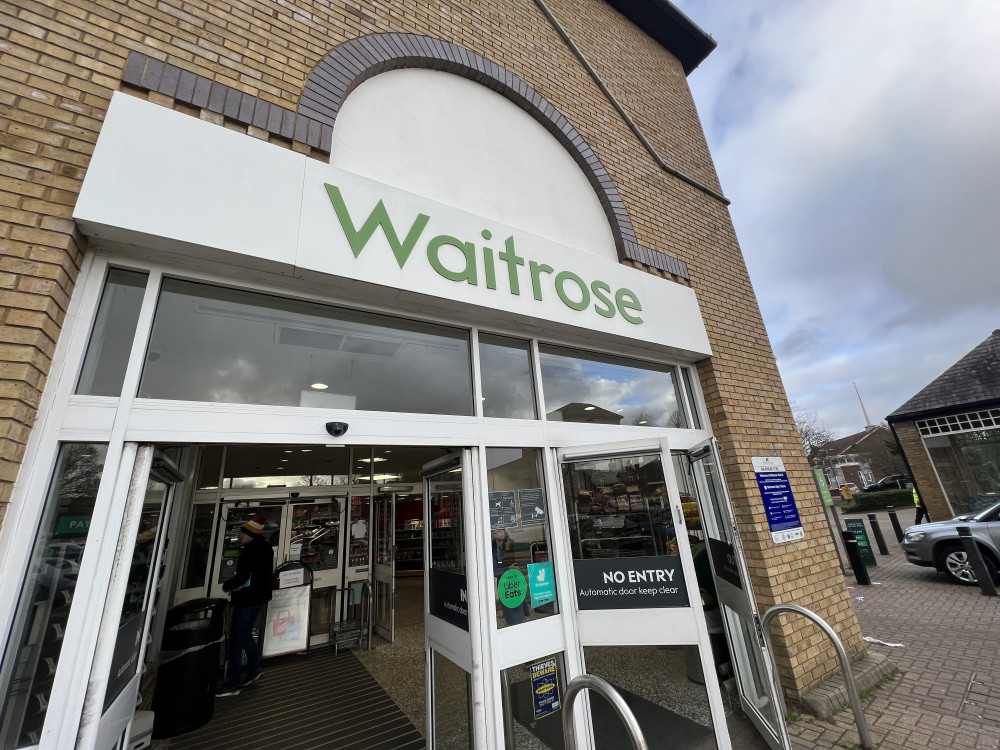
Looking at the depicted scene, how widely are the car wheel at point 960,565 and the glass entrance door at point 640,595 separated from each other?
24.5 feet

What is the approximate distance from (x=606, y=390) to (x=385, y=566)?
15.6ft

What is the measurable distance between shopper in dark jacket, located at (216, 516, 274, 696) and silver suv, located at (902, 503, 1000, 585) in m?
10.7

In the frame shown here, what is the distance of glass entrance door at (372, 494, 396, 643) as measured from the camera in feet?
20.4

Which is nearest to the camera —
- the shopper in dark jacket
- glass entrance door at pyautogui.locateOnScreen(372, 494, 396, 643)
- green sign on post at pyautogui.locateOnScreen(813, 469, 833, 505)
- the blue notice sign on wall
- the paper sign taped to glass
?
the blue notice sign on wall

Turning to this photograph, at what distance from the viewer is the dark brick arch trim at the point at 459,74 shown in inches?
118

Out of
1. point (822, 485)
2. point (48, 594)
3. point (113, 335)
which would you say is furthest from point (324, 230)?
point (822, 485)

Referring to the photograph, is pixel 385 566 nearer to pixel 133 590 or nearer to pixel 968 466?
pixel 133 590

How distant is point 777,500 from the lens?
4.21 m

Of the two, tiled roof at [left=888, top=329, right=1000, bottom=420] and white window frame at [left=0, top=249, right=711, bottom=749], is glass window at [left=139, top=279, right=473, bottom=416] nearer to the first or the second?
white window frame at [left=0, top=249, right=711, bottom=749]

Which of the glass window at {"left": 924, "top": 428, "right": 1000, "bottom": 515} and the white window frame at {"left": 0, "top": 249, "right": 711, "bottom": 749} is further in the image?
the glass window at {"left": 924, "top": 428, "right": 1000, "bottom": 515}

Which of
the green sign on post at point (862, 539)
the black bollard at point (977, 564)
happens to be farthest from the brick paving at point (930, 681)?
the green sign on post at point (862, 539)

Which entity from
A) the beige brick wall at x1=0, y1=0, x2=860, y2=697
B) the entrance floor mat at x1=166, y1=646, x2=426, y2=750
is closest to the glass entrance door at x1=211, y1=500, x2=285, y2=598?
the entrance floor mat at x1=166, y1=646, x2=426, y2=750

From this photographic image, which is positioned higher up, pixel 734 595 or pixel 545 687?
pixel 734 595

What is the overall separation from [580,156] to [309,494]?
20.1 ft
